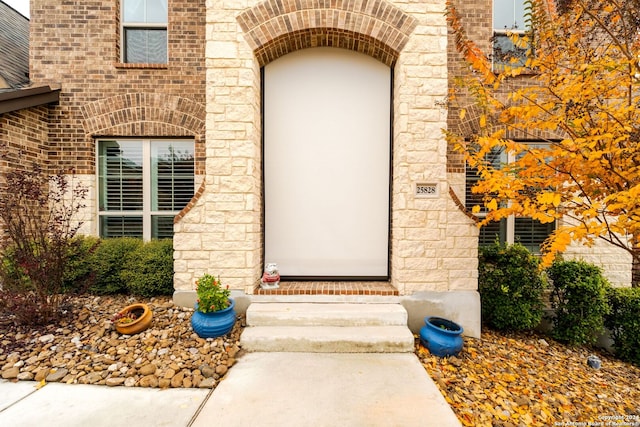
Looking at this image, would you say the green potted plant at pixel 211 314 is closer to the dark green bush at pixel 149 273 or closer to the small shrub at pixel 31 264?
the dark green bush at pixel 149 273

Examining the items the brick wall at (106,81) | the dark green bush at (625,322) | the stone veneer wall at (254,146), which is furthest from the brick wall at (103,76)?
the dark green bush at (625,322)

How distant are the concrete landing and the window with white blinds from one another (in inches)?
134

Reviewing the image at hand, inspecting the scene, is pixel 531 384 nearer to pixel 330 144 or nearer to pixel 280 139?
pixel 330 144

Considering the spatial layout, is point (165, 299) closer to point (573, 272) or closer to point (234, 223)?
point (234, 223)

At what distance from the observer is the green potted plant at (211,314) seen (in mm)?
3494

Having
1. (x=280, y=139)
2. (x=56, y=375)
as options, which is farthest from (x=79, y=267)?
(x=280, y=139)

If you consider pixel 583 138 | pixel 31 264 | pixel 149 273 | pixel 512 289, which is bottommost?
pixel 512 289

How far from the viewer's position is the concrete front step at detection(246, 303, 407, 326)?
3641mm

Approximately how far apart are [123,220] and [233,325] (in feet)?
10.9

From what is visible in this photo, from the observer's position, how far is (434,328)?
11.3 feet

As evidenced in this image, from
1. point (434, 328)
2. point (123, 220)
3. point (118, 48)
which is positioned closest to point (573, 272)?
point (434, 328)

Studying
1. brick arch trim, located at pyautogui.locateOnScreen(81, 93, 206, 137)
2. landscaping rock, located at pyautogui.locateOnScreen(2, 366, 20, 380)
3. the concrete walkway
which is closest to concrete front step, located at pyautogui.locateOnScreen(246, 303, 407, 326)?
the concrete walkway

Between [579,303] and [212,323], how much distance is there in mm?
5139

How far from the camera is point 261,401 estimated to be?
257 centimetres
